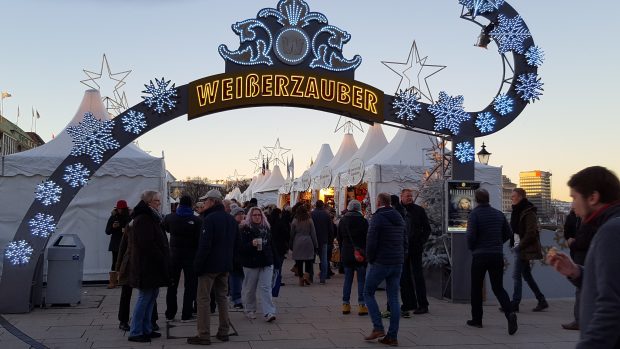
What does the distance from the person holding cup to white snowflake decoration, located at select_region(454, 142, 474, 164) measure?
381 cm

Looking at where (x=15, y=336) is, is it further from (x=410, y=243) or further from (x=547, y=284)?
(x=547, y=284)

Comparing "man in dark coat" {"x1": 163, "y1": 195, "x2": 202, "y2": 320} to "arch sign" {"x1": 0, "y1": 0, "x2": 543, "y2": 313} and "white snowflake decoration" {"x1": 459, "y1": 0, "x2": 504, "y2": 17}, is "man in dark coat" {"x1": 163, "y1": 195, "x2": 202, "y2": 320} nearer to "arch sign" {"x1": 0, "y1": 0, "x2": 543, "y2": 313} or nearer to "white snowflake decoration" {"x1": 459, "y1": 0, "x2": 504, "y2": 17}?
"arch sign" {"x1": 0, "y1": 0, "x2": 543, "y2": 313}

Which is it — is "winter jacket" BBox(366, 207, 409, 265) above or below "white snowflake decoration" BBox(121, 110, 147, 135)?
below

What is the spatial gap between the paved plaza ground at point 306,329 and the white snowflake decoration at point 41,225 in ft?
3.94

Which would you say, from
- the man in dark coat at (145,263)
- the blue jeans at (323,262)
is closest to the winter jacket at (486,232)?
the man in dark coat at (145,263)

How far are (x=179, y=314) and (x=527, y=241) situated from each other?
5453mm

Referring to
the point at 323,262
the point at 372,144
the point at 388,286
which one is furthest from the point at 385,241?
the point at 372,144

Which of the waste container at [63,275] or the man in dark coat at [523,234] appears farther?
the waste container at [63,275]

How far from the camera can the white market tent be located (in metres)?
12.7

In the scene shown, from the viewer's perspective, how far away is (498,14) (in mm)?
10648

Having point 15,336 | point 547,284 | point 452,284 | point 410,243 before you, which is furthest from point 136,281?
point 547,284

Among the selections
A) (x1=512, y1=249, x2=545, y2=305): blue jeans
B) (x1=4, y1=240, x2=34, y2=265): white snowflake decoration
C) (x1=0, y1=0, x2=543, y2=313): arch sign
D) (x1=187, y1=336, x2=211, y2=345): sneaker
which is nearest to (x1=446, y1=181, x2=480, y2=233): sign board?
(x1=0, y1=0, x2=543, y2=313): arch sign

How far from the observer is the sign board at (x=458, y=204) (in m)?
10.3

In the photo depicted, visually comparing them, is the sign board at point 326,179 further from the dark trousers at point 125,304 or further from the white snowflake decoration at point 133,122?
the dark trousers at point 125,304
